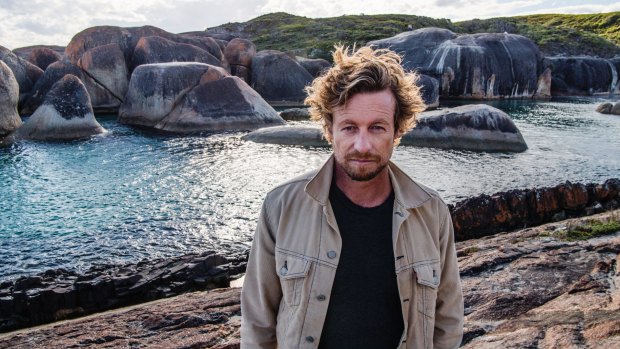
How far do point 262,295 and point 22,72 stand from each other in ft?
108

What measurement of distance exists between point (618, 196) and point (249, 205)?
30.4 ft

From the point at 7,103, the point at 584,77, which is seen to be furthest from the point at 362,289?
the point at 584,77

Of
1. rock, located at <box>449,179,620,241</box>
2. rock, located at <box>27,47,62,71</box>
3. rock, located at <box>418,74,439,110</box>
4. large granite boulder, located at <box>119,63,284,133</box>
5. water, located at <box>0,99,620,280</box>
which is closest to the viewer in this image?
water, located at <box>0,99,620,280</box>

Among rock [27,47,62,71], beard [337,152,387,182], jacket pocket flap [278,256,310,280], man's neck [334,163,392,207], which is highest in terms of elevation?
rock [27,47,62,71]

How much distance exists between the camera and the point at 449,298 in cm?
284

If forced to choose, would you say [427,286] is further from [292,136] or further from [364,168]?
[292,136]

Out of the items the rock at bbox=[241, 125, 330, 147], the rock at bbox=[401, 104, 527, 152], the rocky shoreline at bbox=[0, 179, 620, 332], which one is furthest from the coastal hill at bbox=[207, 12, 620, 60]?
the rocky shoreline at bbox=[0, 179, 620, 332]

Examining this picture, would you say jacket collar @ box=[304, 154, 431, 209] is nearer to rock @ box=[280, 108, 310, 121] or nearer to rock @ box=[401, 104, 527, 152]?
rock @ box=[401, 104, 527, 152]

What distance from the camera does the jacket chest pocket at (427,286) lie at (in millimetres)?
2633

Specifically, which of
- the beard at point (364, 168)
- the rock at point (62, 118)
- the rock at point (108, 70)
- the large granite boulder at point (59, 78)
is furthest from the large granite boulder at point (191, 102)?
the beard at point (364, 168)

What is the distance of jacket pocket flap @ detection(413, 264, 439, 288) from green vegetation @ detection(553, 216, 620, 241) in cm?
516

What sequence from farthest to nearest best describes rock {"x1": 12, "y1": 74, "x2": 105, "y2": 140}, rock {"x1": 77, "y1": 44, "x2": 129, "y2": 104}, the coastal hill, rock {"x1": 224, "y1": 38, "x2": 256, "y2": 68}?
the coastal hill
rock {"x1": 224, "y1": 38, "x2": 256, "y2": 68}
rock {"x1": 77, "y1": 44, "x2": 129, "y2": 104}
rock {"x1": 12, "y1": 74, "x2": 105, "y2": 140}

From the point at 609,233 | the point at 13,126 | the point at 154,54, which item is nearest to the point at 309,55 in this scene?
the point at 154,54

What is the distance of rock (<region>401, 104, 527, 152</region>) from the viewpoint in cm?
1848
